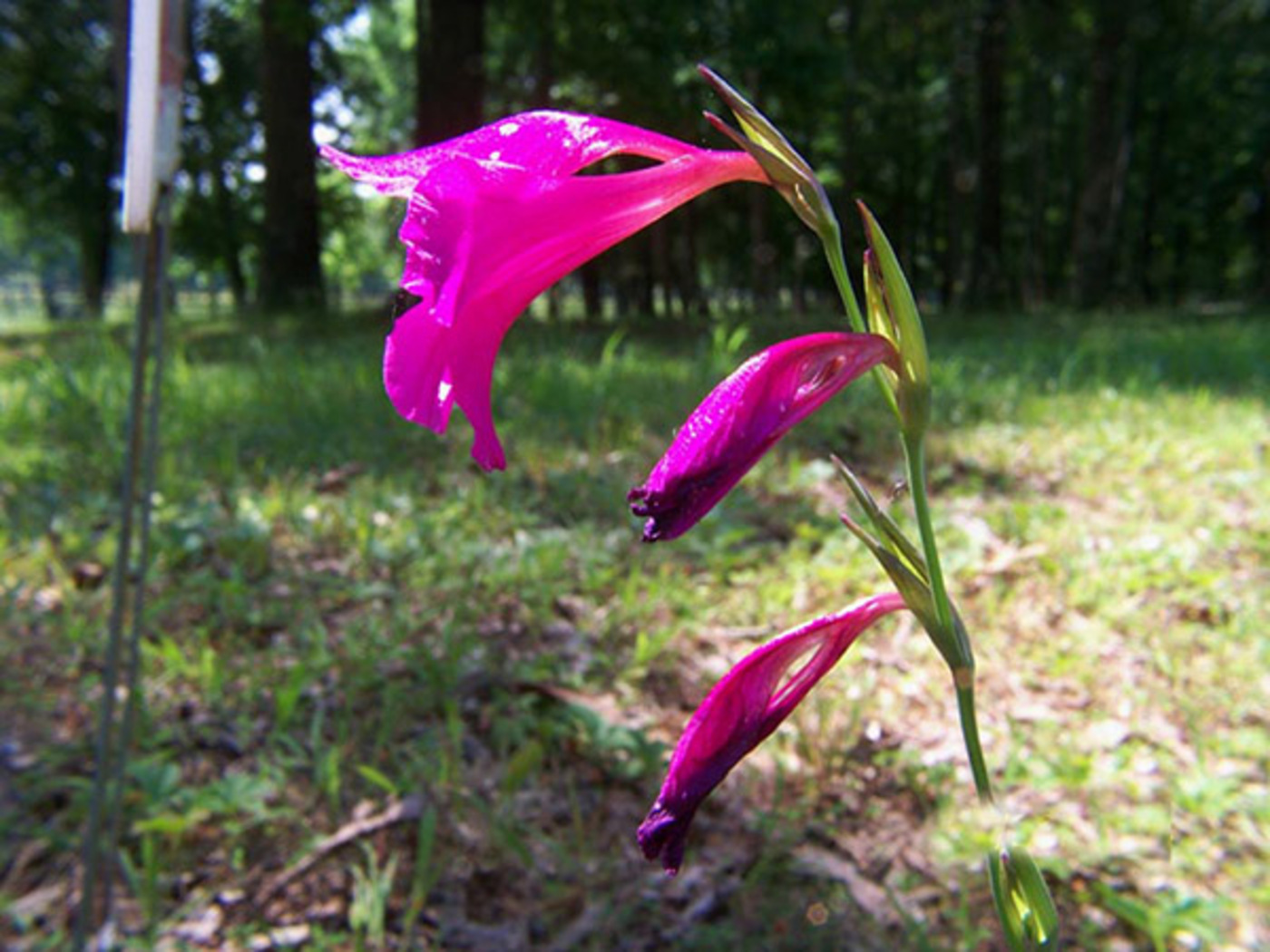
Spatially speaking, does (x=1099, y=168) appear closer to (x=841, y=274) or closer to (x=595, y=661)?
(x=595, y=661)

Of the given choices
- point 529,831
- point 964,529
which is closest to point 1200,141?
point 964,529

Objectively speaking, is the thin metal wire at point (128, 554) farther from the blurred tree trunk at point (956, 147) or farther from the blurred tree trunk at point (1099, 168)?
the blurred tree trunk at point (1099, 168)

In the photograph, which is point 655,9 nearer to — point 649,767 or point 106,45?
point 649,767

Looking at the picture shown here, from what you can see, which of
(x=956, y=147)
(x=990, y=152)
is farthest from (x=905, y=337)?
(x=956, y=147)

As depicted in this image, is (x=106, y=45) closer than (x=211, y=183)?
Yes

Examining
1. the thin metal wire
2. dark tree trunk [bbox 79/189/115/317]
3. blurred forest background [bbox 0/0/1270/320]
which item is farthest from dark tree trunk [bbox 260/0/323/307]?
dark tree trunk [bbox 79/189/115/317]

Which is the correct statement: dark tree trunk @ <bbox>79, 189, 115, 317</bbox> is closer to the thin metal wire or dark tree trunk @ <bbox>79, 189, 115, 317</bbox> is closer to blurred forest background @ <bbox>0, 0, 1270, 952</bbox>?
blurred forest background @ <bbox>0, 0, 1270, 952</bbox>

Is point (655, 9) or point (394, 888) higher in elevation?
point (655, 9)
